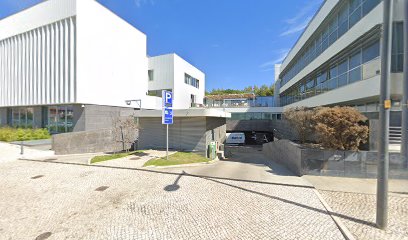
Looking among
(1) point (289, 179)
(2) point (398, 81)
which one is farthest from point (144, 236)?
(2) point (398, 81)

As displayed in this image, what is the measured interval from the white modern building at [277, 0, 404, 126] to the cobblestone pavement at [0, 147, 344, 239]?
7.67m

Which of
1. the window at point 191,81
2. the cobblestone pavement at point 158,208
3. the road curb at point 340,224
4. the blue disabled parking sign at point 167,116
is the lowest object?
the cobblestone pavement at point 158,208

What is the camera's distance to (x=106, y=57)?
70.5 ft

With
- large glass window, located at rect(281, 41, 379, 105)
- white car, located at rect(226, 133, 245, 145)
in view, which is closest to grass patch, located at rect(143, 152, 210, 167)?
large glass window, located at rect(281, 41, 379, 105)

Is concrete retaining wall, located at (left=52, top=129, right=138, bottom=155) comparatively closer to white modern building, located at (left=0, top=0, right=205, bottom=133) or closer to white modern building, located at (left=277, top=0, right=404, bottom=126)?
white modern building, located at (left=0, top=0, right=205, bottom=133)

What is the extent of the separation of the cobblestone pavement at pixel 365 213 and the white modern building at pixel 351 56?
5.74 m

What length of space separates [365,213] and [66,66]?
77.2 feet

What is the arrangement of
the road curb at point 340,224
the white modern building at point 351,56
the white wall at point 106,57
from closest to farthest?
the road curb at point 340,224 → the white modern building at point 351,56 → the white wall at point 106,57

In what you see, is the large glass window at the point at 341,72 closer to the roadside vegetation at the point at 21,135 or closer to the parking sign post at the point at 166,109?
the parking sign post at the point at 166,109

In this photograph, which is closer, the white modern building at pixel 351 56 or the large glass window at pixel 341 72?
the white modern building at pixel 351 56

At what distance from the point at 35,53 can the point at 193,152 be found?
2079 centimetres

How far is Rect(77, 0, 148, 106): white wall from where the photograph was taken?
19062mm

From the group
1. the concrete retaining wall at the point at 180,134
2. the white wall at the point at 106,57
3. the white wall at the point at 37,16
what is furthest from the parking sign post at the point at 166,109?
the white wall at the point at 37,16

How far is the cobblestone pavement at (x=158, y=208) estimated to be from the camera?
4504 millimetres
